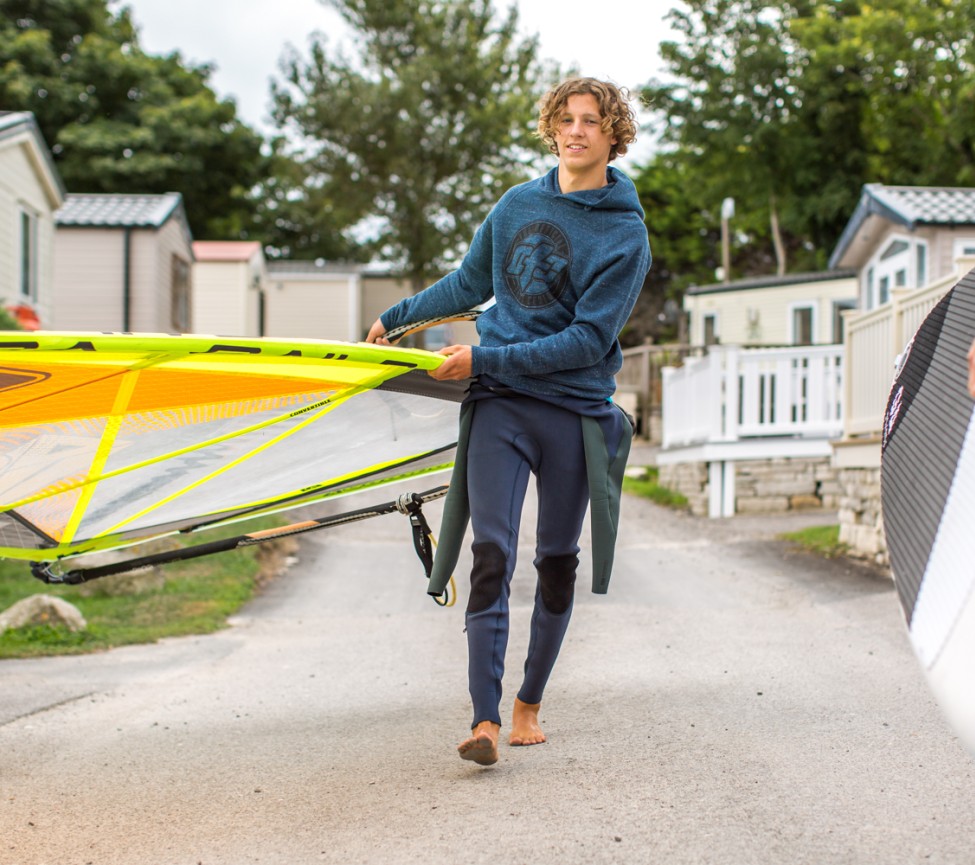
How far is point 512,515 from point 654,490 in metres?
14.3

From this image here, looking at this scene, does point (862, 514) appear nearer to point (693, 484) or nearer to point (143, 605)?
point (693, 484)

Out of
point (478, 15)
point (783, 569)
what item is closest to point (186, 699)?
point (783, 569)

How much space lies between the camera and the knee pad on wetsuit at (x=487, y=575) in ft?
11.2

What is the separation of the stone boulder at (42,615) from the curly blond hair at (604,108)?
489cm

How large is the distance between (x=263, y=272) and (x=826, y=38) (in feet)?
61.8

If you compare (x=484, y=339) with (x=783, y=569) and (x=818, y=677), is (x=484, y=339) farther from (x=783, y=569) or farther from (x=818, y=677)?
(x=783, y=569)

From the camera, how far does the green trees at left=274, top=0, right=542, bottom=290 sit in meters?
39.6

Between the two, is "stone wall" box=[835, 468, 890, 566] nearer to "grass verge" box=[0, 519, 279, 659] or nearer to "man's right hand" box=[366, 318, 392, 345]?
"grass verge" box=[0, 519, 279, 659]

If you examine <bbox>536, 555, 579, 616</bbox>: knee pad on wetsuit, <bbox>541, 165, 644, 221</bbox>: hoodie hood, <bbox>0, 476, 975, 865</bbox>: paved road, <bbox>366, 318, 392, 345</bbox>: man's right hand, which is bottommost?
<bbox>0, 476, 975, 865</bbox>: paved road

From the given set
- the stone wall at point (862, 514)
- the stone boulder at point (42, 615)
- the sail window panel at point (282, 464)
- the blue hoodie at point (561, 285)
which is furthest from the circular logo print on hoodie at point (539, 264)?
Result: the stone wall at point (862, 514)

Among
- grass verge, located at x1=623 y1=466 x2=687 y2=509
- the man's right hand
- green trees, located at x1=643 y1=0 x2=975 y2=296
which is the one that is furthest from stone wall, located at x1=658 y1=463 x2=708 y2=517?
green trees, located at x1=643 y1=0 x2=975 y2=296

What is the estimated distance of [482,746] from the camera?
326 centimetres

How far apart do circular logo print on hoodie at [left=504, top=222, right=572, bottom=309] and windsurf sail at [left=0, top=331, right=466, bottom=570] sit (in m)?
0.35

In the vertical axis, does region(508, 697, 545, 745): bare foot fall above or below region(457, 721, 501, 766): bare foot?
below
